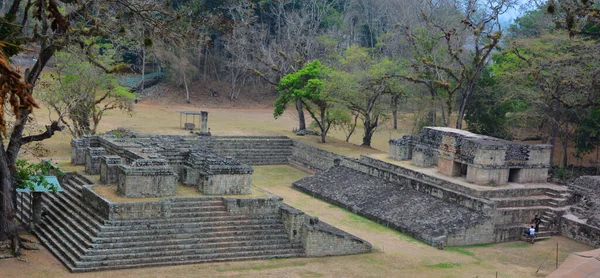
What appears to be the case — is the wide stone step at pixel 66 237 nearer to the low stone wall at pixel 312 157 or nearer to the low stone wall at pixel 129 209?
the low stone wall at pixel 129 209

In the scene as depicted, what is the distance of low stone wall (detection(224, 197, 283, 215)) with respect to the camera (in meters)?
20.0

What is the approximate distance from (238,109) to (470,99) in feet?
65.3

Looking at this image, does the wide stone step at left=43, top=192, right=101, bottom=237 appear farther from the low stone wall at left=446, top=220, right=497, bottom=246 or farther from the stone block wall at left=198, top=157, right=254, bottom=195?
the low stone wall at left=446, top=220, right=497, bottom=246

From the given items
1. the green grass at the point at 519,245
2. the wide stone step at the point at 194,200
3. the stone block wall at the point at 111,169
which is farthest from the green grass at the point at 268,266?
the green grass at the point at 519,245

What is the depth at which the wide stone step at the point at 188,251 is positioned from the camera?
17.4m

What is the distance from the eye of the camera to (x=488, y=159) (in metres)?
24.0

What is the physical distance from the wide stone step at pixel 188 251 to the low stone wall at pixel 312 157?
11746 mm

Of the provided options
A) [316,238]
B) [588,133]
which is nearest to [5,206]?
[316,238]

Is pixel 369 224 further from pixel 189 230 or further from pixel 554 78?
pixel 554 78

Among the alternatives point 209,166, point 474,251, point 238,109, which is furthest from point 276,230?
point 238,109

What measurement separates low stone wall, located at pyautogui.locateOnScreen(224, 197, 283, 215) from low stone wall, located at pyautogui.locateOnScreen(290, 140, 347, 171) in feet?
34.7

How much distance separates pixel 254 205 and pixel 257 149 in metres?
14.5

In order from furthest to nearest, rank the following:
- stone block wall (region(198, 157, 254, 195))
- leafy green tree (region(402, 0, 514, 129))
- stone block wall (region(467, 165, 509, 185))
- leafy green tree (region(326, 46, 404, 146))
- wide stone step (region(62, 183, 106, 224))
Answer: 1. leafy green tree (region(326, 46, 404, 146))
2. leafy green tree (region(402, 0, 514, 129))
3. stone block wall (region(467, 165, 509, 185))
4. stone block wall (region(198, 157, 254, 195))
5. wide stone step (region(62, 183, 106, 224))

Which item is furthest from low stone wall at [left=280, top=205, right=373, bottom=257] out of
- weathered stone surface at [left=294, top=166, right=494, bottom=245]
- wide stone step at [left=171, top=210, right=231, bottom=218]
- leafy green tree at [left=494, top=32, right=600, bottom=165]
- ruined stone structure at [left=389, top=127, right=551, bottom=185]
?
leafy green tree at [left=494, top=32, right=600, bottom=165]
